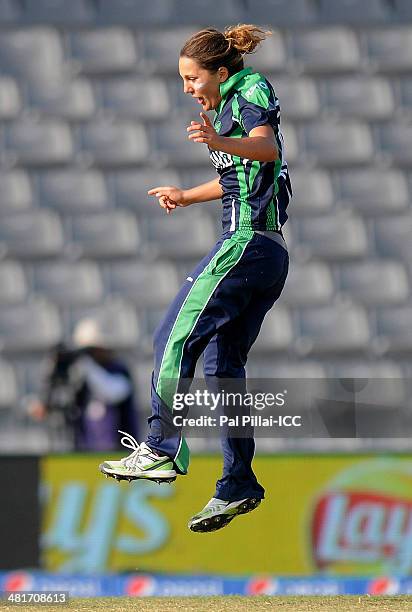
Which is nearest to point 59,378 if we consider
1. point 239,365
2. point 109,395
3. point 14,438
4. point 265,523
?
point 109,395

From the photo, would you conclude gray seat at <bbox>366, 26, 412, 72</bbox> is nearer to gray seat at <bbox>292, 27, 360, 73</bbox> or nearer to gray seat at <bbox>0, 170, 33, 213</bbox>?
gray seat at <bbox>292, 27, 360, 73</bbox>

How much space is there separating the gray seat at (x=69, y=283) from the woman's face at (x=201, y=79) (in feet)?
19.7

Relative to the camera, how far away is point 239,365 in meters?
4.96

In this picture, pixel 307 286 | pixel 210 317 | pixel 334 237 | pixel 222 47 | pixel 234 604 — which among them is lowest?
pixel 234 604

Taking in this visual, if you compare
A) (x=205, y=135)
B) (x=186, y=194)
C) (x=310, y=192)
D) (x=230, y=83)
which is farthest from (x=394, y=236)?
(x=205, y=135)

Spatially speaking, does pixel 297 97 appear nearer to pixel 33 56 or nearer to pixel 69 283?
pixel 33 56

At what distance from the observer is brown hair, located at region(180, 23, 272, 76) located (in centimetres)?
473

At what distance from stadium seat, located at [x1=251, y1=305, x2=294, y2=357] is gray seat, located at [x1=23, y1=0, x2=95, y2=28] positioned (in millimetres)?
3290

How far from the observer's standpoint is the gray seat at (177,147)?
37.1ft

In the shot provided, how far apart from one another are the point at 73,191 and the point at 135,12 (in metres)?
1.87

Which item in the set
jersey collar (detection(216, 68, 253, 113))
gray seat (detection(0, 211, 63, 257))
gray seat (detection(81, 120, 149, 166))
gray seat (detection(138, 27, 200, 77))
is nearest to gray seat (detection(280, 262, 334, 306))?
gray seat (detection(81, 120, 149, 166))

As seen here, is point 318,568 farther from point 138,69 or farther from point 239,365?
point 138,69

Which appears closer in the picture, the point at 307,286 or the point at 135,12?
the point at 307,286

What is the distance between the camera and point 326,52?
11.7 m
